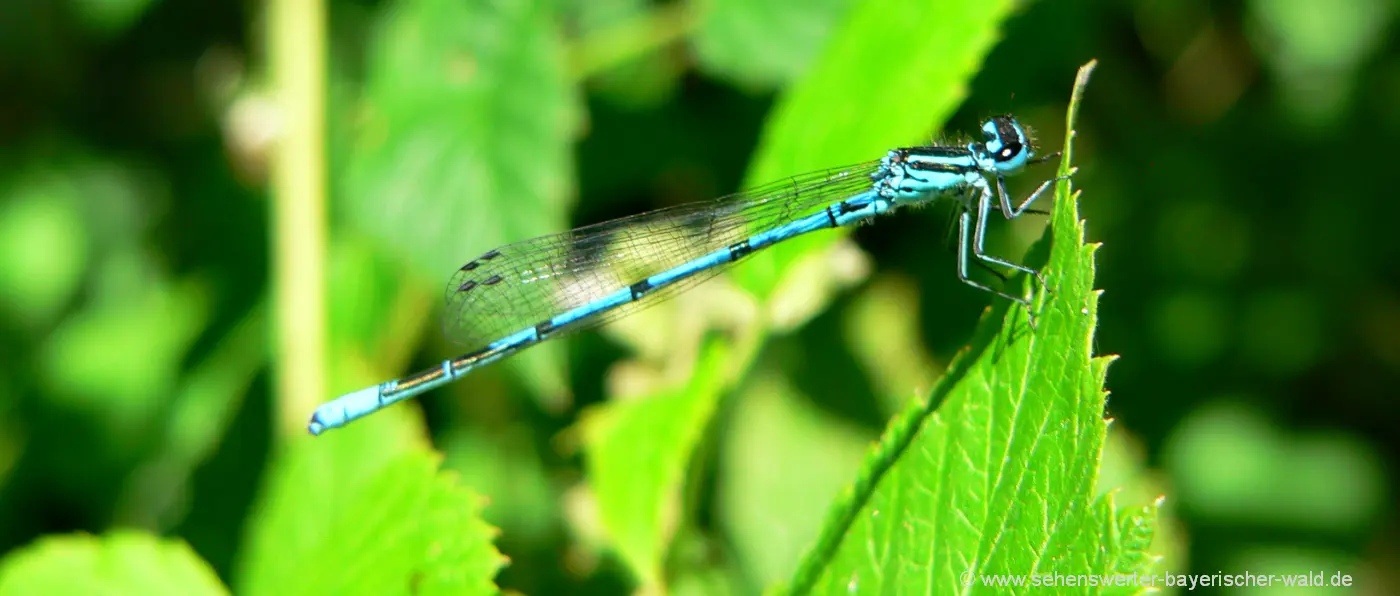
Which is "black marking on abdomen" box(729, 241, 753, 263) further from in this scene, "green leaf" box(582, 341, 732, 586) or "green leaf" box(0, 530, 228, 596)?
"green leaf" box(0, 530, 228, 596)

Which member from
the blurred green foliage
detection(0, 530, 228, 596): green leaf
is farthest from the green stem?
detection(0, 530, 228, 596): green leaf

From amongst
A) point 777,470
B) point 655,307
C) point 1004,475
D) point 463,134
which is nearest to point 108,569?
point 463,134

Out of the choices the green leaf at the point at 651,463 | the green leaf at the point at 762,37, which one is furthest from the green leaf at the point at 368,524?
the green leaf at the point at 762,37

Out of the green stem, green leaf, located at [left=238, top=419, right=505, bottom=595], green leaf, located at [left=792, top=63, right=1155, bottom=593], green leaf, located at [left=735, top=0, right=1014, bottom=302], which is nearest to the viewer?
green leaf, located at [left=792, top=63, right=1155, bottom=593]

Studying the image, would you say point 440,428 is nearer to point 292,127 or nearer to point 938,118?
point 292,127

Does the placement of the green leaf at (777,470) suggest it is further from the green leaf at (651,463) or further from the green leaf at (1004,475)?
the green leaf at (1004,475)

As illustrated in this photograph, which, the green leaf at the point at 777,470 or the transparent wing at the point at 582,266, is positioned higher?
the transparent wing at the point at 582,266

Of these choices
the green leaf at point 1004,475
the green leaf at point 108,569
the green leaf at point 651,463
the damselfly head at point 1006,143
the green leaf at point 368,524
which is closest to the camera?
the green leaf at point 1004,475
